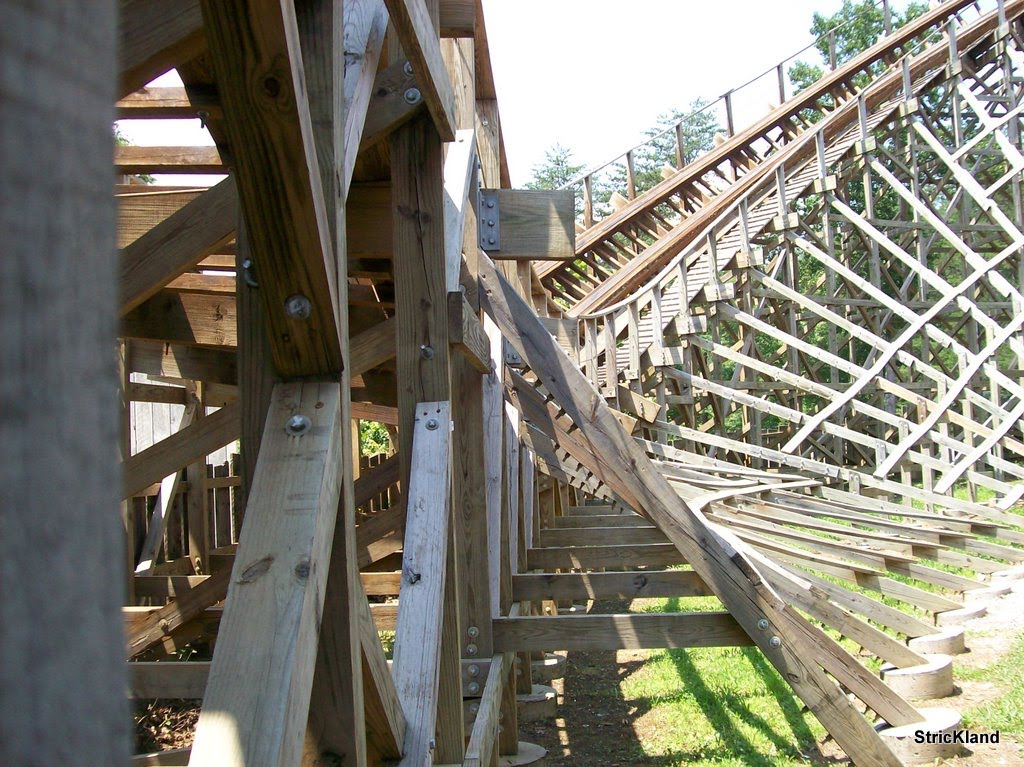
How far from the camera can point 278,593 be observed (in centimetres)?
137

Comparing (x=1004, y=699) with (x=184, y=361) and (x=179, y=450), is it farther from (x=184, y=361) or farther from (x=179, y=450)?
(x=184, y=361)

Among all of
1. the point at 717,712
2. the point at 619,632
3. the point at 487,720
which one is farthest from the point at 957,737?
the point at 487,720

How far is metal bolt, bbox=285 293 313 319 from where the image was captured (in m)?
1.56

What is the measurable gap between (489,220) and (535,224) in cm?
18

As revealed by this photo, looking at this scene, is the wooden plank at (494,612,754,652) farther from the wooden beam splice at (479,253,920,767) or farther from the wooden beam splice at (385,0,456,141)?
the wooden beam splice at (385,0,456,141)

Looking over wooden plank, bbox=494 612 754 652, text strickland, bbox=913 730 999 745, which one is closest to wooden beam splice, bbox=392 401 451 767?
wooden plank, bbox=494 612 754 652

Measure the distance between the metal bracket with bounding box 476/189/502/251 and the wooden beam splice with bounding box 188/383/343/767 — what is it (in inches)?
95.3

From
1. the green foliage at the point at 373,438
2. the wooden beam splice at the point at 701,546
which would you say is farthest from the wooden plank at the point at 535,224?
the green foliage at the point at 373,438

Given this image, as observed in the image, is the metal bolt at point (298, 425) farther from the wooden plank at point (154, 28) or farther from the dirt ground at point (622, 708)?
the dirt ground at point (622, 708)

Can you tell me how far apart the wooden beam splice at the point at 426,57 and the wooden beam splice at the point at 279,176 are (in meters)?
0.85

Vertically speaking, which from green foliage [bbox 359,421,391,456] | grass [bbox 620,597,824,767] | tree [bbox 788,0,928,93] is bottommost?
grass [bbox 620,597,824,767]

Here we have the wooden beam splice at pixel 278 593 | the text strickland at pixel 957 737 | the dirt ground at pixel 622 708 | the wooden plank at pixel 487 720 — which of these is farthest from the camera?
the dirt ground at pixel 622 708

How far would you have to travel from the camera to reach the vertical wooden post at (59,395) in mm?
363

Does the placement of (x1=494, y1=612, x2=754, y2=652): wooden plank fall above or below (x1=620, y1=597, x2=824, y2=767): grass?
above
